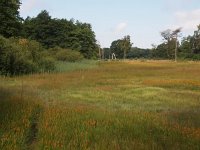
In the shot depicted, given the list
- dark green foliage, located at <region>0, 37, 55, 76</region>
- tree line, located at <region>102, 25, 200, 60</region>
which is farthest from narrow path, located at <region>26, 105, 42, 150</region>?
tree line, located at <region>102, 25, 200, 60</region>

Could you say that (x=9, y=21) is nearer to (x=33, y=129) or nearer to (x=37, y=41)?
(x=37, y=41)

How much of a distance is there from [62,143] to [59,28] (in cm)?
8017

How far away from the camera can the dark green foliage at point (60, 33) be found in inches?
3328

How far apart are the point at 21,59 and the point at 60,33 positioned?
52241 mm

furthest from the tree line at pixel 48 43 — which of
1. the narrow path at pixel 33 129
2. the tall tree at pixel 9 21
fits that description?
the narrow path at pixel 33 129

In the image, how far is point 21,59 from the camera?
3766 centimetres

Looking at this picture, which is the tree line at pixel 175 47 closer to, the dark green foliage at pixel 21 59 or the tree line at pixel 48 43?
the tree line at pixel 48 43

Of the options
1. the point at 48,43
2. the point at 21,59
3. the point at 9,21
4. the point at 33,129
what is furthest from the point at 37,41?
the point at 33,129

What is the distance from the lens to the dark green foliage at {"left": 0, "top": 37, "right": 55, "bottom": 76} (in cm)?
3612

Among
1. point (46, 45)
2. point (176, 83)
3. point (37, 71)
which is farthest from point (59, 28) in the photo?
point (176, 83)

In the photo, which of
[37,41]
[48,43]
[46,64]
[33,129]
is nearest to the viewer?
[33,129]

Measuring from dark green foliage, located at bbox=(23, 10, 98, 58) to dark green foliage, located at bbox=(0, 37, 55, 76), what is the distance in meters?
31.5

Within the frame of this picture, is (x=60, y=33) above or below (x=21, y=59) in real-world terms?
above

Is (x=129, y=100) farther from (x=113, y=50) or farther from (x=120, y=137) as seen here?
(x=113, y=50)
